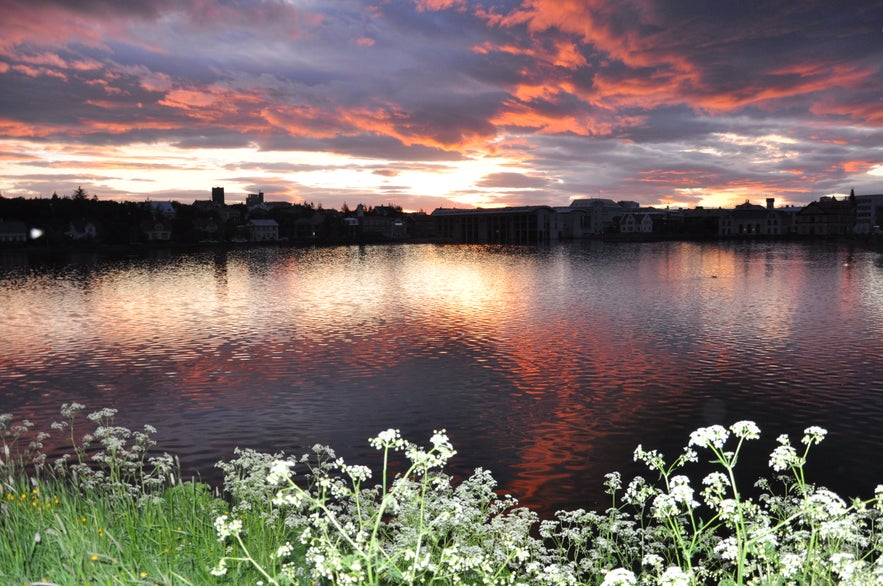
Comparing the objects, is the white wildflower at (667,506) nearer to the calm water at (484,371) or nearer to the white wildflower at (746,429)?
the white wildflower at (746,429)

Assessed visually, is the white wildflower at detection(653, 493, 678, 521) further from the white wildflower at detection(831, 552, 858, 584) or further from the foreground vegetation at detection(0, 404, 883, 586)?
the white wildflower at detection(831, 552, 858, 584)

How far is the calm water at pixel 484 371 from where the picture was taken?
21703 millimetres

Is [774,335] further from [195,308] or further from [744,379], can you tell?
[195,308]

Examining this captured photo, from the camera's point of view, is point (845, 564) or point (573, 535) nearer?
point (845, 564)

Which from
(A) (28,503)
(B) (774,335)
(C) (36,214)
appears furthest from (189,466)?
(C) (36,214)

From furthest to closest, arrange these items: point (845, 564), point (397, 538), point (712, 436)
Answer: point (397, 538) < point (712, 436) < point (845, 564)

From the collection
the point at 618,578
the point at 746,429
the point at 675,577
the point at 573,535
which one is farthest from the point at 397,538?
the point at 746,429

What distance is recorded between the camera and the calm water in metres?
21.7

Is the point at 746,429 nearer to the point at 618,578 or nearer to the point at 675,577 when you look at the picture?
the point at 675,577

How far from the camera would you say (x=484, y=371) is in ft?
105

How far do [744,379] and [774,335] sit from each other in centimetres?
1320

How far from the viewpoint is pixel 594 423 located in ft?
77.9

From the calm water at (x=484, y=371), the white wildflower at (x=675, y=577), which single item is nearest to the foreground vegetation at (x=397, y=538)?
the white wildflower at (x=675, y=577)

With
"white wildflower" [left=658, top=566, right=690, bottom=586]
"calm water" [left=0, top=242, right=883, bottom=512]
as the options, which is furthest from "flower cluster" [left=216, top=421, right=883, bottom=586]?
"calm water" [left=0, top=242, right=883, bottom=512]
